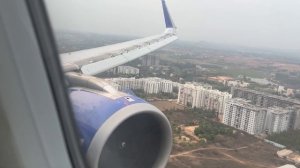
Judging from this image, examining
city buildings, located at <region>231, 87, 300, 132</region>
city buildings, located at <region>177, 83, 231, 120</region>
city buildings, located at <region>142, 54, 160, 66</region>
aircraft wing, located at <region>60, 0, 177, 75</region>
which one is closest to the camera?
city buildings, located at <region>231, 87, 300, 132</region>

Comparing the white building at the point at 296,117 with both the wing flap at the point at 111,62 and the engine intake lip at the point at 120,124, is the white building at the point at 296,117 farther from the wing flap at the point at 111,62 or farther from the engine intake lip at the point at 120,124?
the wing flap at the point at 111,62

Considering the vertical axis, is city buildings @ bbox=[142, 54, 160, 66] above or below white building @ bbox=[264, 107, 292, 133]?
above

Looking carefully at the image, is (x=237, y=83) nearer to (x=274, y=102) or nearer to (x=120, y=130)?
(x=274, y=102)

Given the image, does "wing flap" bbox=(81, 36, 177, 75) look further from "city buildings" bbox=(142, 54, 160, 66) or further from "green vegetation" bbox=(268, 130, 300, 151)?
"green vegetation" bbox=(268, 130, 300, 151)

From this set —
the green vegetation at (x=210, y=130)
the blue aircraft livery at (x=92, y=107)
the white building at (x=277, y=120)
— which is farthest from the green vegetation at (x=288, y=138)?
the blue aircraft livery at (x=92, y=107)

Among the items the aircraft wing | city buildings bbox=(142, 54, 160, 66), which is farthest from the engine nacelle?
the aircraft wing

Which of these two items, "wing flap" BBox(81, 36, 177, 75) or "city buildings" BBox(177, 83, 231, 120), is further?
"wing flap" BBox(81, 36, 177, 75)
